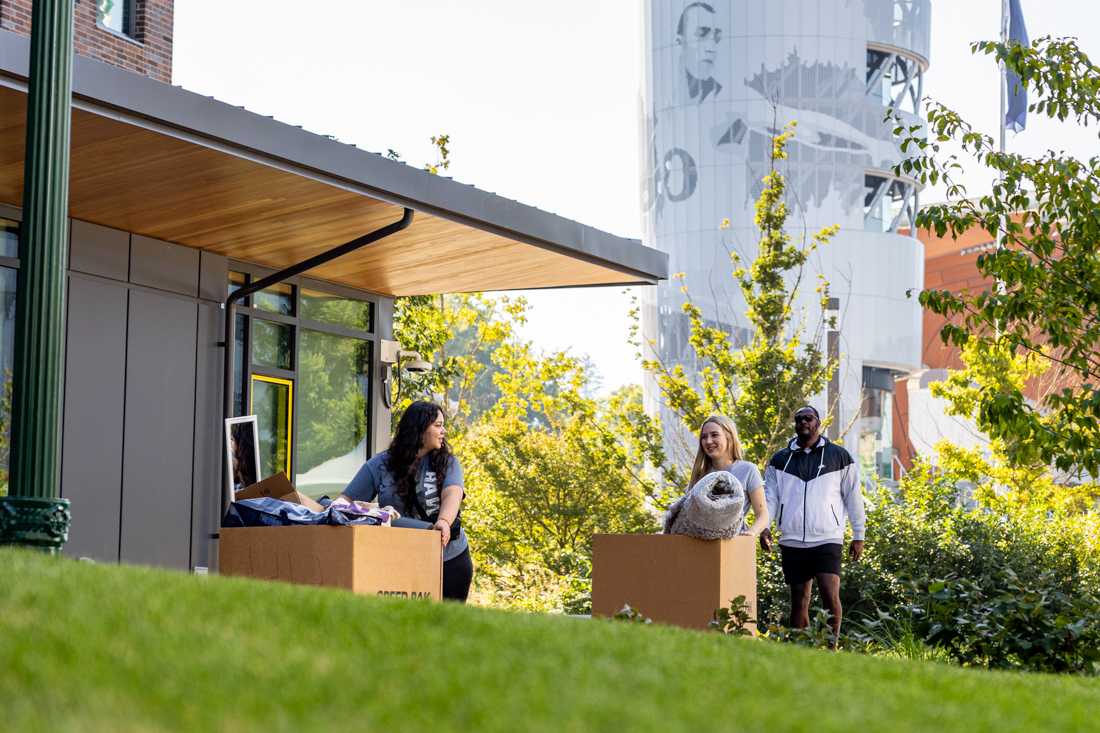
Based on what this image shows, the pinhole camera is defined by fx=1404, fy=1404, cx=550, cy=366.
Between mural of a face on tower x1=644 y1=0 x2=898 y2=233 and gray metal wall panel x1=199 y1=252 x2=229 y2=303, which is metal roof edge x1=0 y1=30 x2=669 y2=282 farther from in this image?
mural of a face on tower x1=644 y1=0 x2=898 y2=233

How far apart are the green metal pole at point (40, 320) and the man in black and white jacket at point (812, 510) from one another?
15.9ft

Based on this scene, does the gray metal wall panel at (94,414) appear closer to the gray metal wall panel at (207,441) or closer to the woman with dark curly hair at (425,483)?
the gray metal wall panel at (207,441)

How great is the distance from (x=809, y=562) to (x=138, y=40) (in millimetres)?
9609

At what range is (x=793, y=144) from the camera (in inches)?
2478

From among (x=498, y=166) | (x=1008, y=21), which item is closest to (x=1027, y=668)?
(x=1008, y=21)

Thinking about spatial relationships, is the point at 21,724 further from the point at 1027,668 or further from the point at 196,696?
the point at 1027,668

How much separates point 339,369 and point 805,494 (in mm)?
7524

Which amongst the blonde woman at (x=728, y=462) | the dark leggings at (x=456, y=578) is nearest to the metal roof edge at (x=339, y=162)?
the dark leggings at (x=456, y=578)

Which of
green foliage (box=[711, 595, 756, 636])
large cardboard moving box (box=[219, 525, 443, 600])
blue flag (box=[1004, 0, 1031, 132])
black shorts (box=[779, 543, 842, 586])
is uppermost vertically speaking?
blue flag (box=[1004, 0, 1031, 132])

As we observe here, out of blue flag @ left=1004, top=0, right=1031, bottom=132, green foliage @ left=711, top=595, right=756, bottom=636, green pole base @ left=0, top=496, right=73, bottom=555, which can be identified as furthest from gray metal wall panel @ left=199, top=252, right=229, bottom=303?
blue flag @ left=1004, top=0, right=1031, bottom=132

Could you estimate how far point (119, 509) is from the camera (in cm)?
1251

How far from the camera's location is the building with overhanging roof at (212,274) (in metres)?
9.77

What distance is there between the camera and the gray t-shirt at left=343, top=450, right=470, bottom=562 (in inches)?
321

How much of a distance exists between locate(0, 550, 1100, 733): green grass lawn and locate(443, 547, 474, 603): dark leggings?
260 cm
